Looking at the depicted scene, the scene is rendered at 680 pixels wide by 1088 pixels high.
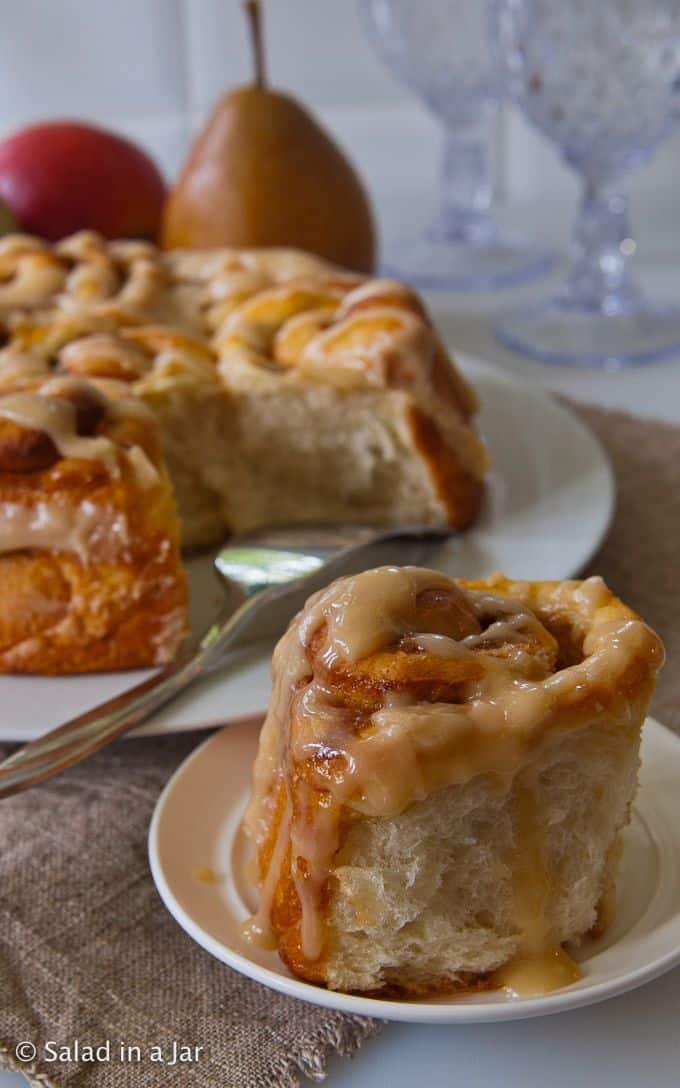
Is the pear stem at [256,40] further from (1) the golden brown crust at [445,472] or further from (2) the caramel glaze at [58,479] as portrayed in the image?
(2) the caramel glaze at [58,479]

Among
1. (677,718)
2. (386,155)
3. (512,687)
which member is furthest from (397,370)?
(386,155)

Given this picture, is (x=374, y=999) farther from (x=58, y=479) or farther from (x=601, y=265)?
(x=601, y=265)

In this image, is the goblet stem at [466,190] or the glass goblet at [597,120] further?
the goblet stem at [466,190]

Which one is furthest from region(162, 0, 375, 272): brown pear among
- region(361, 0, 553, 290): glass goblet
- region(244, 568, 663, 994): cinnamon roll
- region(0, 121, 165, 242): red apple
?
region(244, 568, 663, 994): cinnamon roll

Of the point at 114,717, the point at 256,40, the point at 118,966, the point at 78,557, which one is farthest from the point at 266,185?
the point at 118,966

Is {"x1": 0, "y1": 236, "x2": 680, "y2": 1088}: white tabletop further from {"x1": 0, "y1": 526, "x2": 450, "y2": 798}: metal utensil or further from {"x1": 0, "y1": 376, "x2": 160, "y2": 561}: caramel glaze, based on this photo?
{"x1": 0, "y1": 376, "x2": 160, "y2": 561}: caramel glaze

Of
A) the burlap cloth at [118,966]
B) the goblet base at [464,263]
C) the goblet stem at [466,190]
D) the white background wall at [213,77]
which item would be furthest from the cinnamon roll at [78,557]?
the white background wall at [213,77]
